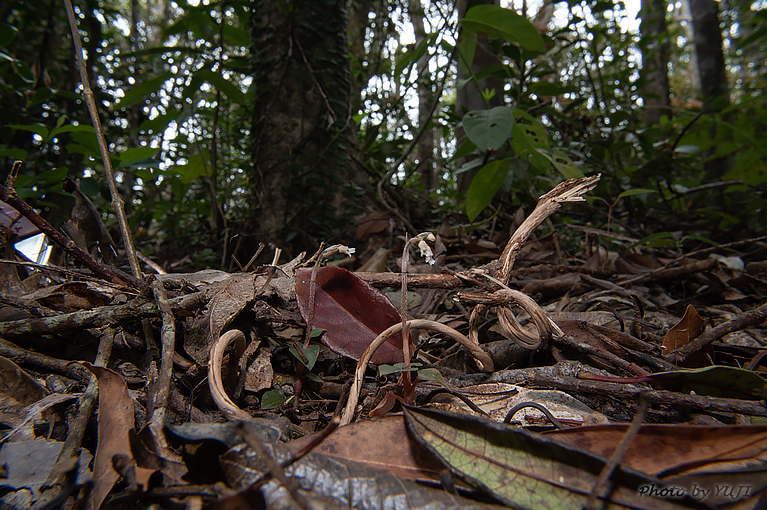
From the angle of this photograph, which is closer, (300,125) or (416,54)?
(416,54)

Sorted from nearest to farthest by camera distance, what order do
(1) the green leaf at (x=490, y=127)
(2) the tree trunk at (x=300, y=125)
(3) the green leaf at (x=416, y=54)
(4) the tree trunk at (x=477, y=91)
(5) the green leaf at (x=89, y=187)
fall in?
(1) the green leaf at (x=490, y=127), (5) the green leaf at (x=89, y=187), (3) the green leaf at (x=416, y=54), (2) the tree trunk at (x=300, y=125), (4) the tree trunk at (x=477, y=91)

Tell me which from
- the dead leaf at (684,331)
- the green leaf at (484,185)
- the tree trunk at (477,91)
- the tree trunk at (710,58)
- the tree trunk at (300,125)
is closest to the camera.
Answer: the dead leaf at (684,331)

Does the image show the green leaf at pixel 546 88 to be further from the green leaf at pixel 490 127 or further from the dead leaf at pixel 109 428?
the dead leaf at pixel 109 428

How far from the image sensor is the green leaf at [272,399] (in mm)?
602

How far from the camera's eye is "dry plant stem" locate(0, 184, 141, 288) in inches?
25.2

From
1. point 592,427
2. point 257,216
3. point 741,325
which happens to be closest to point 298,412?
point 592,427

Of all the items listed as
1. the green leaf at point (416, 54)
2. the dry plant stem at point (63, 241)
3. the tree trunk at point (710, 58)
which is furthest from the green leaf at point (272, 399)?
A: the tree trunk at point (710, 58)

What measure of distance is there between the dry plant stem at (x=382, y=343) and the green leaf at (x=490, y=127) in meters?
0.90

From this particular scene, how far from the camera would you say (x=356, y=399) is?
22.0 inches

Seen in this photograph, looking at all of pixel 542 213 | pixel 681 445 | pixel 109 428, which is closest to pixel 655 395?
pixel 681 445

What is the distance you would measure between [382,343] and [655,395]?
41 centimetres

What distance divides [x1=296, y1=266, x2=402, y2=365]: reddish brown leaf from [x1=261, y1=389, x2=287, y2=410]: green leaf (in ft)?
0.39

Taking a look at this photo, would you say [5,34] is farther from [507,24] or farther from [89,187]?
[507,24]

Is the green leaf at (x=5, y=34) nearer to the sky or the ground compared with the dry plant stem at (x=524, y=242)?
nearer to the sky
